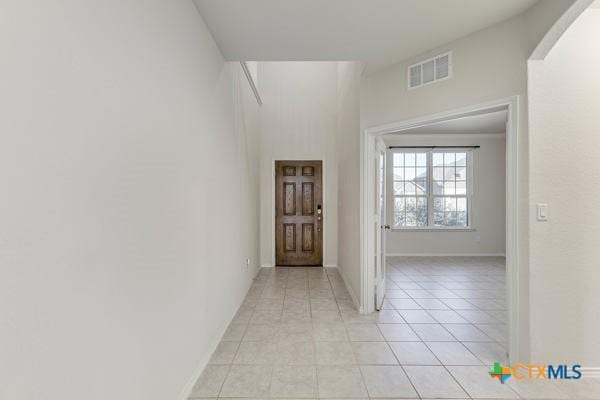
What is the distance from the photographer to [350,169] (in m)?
4.03

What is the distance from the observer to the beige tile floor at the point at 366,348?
1973 mm

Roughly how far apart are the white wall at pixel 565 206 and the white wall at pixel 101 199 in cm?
240

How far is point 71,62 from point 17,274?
26.9 inches

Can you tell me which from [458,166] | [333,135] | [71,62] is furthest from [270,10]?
[458,166]

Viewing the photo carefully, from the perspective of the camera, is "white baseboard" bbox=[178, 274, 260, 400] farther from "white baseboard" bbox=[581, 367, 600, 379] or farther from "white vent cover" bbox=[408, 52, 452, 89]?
"white vent cover" bbox=[408, 52, 452, 89]

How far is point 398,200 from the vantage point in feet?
21.9

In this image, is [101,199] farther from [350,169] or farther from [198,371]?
[350,169]

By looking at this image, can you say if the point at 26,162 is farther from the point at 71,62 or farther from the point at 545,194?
the point at 545,194

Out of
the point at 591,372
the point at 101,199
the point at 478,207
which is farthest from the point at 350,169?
the point at 478,207

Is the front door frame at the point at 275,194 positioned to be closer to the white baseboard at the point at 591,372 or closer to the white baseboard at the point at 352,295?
the white baseboard at the point at 352,295

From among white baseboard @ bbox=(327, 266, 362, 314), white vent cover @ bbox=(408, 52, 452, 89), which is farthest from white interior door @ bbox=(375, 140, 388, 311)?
white vent cover @ bbox=(408, 52, 452, 89)

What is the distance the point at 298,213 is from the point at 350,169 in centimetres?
190

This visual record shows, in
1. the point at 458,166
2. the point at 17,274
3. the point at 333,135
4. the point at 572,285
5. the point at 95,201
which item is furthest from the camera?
the point at 458,166

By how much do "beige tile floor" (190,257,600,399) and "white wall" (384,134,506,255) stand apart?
7.53 feet
